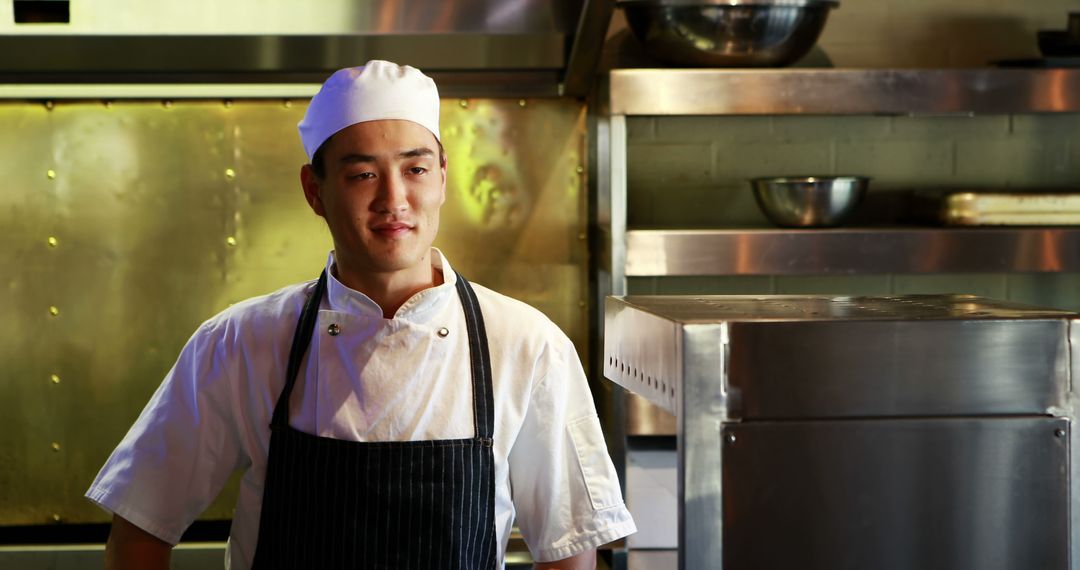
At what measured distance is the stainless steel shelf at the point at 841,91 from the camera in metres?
2.63

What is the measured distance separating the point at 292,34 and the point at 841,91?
1.27m

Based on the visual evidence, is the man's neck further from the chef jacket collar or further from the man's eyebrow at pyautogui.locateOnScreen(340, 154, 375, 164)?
the man's eyebrow at pyautogui.locateOnScreen(340, 154, 375, 164)

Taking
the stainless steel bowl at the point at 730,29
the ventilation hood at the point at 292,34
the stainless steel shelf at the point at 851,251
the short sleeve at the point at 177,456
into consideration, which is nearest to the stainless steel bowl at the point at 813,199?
the stainless steel shelf at the point at 851,251

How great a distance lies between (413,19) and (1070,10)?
5.90ft

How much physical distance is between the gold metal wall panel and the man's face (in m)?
1.57

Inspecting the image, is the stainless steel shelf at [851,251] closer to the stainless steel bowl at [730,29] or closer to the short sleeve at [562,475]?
the stainless steel bowl at [730,29]

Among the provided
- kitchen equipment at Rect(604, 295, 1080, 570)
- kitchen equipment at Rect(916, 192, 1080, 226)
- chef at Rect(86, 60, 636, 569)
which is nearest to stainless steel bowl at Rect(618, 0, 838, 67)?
kitchen equipment at Rect(916, 192, 1080, 226)

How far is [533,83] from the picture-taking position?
9.84ft

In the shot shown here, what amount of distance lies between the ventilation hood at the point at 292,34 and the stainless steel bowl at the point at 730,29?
0.44ft

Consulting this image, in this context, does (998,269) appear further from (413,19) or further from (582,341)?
(413,19)

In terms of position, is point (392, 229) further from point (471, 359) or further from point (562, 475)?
point (562, 475)

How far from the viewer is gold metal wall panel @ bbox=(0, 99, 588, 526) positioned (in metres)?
2.99

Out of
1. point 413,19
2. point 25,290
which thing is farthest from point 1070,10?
point 25,290

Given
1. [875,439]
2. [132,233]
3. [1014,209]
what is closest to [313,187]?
[875,439]
